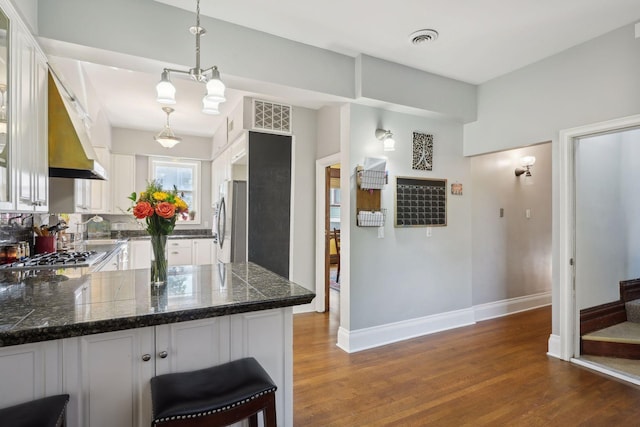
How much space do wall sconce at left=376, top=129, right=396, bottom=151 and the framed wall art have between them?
375 millimetres

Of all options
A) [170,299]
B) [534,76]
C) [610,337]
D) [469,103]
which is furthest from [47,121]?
[610,337]

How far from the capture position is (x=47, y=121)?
2.31 meters

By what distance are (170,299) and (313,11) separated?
2270mm

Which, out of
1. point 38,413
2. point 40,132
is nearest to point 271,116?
point 40,132

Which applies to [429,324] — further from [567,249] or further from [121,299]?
[121,299]

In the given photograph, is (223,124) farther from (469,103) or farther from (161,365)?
(161,365)

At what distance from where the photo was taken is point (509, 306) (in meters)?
4.30

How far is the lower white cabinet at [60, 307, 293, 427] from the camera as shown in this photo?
1.25 meters

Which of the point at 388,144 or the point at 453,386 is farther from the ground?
the point at 388,144

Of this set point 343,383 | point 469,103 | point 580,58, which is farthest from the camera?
point 469,103

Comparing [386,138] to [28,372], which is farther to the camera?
[386,138]

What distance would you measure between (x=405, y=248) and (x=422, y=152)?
3.68ft

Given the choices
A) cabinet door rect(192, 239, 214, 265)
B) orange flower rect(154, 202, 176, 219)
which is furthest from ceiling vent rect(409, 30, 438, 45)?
cabinet door rect(192, 239, 214, 265)

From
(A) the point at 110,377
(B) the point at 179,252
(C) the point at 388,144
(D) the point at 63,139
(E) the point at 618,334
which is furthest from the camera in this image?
(B) the point at 179,252
